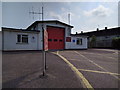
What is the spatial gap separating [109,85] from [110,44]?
1062 inches

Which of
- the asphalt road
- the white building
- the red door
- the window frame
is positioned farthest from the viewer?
the window frame

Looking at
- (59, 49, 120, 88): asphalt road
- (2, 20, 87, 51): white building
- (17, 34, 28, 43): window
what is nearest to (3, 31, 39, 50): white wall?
(2, 20, 87, 51): white building

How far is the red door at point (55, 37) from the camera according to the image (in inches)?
637

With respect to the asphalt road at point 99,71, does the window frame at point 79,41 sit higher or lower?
higher

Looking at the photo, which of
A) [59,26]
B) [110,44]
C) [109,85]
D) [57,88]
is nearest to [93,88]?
[109,85]

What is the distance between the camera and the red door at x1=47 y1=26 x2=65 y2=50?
16188 millimetres

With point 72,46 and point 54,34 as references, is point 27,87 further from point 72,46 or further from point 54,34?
point 72,46

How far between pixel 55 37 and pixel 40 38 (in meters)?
2.79

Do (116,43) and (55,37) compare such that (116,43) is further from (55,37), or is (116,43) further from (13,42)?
(13,42)

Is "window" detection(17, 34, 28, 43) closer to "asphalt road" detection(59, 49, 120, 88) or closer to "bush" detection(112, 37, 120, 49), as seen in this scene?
"asphalt road" detection(59, 49, 120, 88)

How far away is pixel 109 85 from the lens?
330 cm

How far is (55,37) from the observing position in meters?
16.7

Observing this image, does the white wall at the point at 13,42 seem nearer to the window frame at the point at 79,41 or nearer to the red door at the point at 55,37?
the red door at the point at 55,37

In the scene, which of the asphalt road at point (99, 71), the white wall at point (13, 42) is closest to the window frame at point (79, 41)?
the white wall at point (13, 42)
